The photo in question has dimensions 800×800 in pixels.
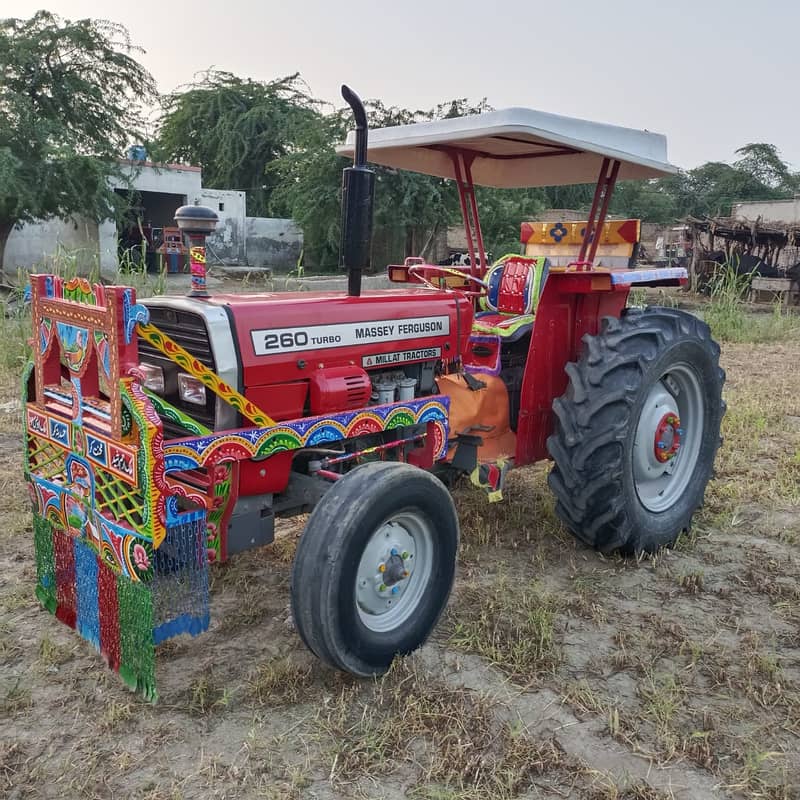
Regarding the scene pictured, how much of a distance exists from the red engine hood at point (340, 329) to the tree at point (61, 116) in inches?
558

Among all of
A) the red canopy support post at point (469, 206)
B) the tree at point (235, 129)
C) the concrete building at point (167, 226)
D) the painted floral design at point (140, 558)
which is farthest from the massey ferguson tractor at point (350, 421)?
the tree at point (235, 129)

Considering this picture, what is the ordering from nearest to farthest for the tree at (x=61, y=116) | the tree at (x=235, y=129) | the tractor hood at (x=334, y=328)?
the tractor hood at (x=334, y=328), the tree at (x=61, y=116), the tree at (x=235, y=129)

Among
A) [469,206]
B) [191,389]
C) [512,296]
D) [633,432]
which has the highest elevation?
[469,206]

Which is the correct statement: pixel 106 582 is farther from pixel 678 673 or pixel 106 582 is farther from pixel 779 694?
pixel 779 694

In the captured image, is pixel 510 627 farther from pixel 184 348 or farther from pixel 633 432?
pixel 184 348

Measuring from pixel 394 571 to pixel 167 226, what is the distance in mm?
23579

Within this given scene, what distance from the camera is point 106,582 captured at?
2.60 meters

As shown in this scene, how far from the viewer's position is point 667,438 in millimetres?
3949

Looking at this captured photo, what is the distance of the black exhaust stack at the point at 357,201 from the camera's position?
9.43 feet

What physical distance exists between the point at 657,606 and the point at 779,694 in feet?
2.31

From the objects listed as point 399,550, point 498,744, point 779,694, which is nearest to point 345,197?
point 399,550

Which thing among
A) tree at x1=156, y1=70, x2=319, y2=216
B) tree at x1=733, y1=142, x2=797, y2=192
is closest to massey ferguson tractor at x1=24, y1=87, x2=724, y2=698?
tree at x1=156, y1=70, x2=319, y2=216

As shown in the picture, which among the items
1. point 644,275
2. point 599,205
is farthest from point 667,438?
point 599,205

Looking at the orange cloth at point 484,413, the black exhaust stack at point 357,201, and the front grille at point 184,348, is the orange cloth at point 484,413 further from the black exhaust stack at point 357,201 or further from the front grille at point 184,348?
the front grille at point 184,348
